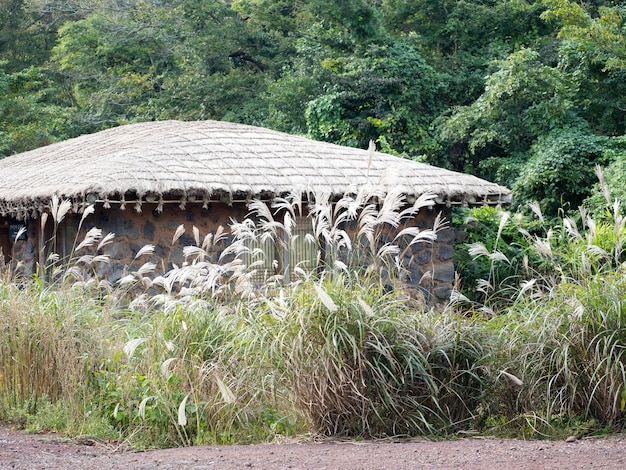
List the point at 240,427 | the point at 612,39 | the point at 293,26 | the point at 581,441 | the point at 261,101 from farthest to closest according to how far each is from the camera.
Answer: the point at 293,26, the point at 261,101, the point at 612,39, the point at 240,427, the point at 581,441

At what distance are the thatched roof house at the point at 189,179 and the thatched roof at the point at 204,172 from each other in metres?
0.01

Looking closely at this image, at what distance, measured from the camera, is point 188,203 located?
10555mm

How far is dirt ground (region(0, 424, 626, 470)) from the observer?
4.65m

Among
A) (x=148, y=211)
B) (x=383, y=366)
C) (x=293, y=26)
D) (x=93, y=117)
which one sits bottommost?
(x=383, y=366)

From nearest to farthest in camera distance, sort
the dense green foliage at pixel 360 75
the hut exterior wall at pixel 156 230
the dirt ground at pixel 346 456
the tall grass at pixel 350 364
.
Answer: the dirt ground at pixel 346 456, the tall grass at pixel 350 364, the hut exterior wall at pixel 156 230, the dense green foliage at pixel 360 75

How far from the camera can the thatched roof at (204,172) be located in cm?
984

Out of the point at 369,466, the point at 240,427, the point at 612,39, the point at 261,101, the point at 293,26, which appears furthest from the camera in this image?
the point at 293,26

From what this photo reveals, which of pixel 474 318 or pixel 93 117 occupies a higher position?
pixel 93 117

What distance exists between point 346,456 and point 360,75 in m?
15.0

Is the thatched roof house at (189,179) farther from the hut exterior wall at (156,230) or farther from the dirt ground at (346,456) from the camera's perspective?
the dirt ground at (346,456)

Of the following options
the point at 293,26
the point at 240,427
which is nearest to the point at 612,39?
the point at 293,26

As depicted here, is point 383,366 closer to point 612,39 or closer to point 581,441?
point 581,441

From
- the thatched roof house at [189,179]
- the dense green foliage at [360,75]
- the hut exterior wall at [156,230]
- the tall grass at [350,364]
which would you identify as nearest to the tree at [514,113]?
the dense green foliage at [360,75]

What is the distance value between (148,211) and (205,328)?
181 inches
